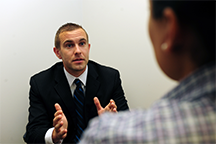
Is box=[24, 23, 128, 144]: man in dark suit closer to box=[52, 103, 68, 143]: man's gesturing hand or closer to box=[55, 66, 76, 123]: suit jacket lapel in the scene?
box=[55, 66, 76, 123]: suit jacket lapel

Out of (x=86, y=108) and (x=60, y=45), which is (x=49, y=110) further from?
(x=60, y=45)

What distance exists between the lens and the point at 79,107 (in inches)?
56.6

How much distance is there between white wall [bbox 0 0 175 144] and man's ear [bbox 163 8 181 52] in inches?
48.9

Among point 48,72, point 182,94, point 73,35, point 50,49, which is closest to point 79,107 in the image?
point 48,72

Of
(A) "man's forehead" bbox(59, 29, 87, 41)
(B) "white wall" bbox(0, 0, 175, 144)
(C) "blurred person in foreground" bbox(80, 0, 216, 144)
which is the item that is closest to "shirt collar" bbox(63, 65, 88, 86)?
Answer: (A) "man's forehead" bbox(59, 29, 87, 41)

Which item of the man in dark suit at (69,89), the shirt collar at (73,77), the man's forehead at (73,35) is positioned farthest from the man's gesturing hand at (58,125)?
the man's forehead at (73,35)

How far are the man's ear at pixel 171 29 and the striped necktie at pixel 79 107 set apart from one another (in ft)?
3.76

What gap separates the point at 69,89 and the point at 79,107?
14cm

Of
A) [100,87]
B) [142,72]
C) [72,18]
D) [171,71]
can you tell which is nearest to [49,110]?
[100,87]

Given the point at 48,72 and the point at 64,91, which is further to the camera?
the point at 48,72

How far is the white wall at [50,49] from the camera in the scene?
5.13 feet

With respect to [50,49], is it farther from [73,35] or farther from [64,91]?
[64,91]

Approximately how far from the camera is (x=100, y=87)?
1524 mm

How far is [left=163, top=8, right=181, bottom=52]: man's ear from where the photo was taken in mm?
342
